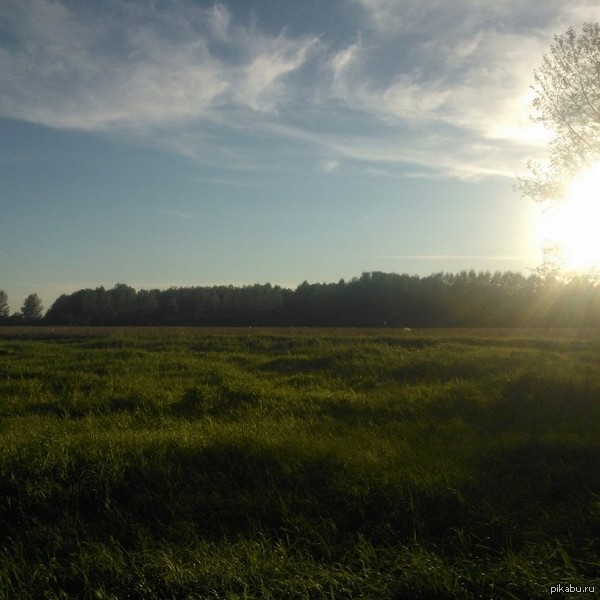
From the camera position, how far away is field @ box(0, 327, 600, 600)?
4.98m

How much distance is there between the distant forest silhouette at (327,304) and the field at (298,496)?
5087 cm

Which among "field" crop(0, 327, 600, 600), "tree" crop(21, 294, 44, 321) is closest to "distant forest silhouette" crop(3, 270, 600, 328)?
"tree" crop(21, 294, 44, 321)

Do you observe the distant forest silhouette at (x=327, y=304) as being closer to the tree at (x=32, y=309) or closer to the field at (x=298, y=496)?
the tree at (x=32, y=309)

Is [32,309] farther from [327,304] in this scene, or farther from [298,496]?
[298,496]

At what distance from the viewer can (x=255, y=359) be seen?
72.7 feet

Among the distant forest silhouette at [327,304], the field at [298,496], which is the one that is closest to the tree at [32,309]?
the distant forest silhouette at [327,304]

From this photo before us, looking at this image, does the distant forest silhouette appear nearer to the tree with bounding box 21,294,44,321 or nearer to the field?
the tree with bounding box 21,294,44,321

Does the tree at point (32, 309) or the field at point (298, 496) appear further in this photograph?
the tree at point (32, 309)

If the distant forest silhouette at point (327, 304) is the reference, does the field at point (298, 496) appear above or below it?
below

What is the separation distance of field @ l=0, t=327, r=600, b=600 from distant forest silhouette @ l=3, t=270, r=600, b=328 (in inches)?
2003

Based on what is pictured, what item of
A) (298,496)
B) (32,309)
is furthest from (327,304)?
(298,496)

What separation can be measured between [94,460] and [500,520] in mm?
4458

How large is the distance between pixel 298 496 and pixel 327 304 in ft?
230

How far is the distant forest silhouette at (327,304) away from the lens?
217 feet
